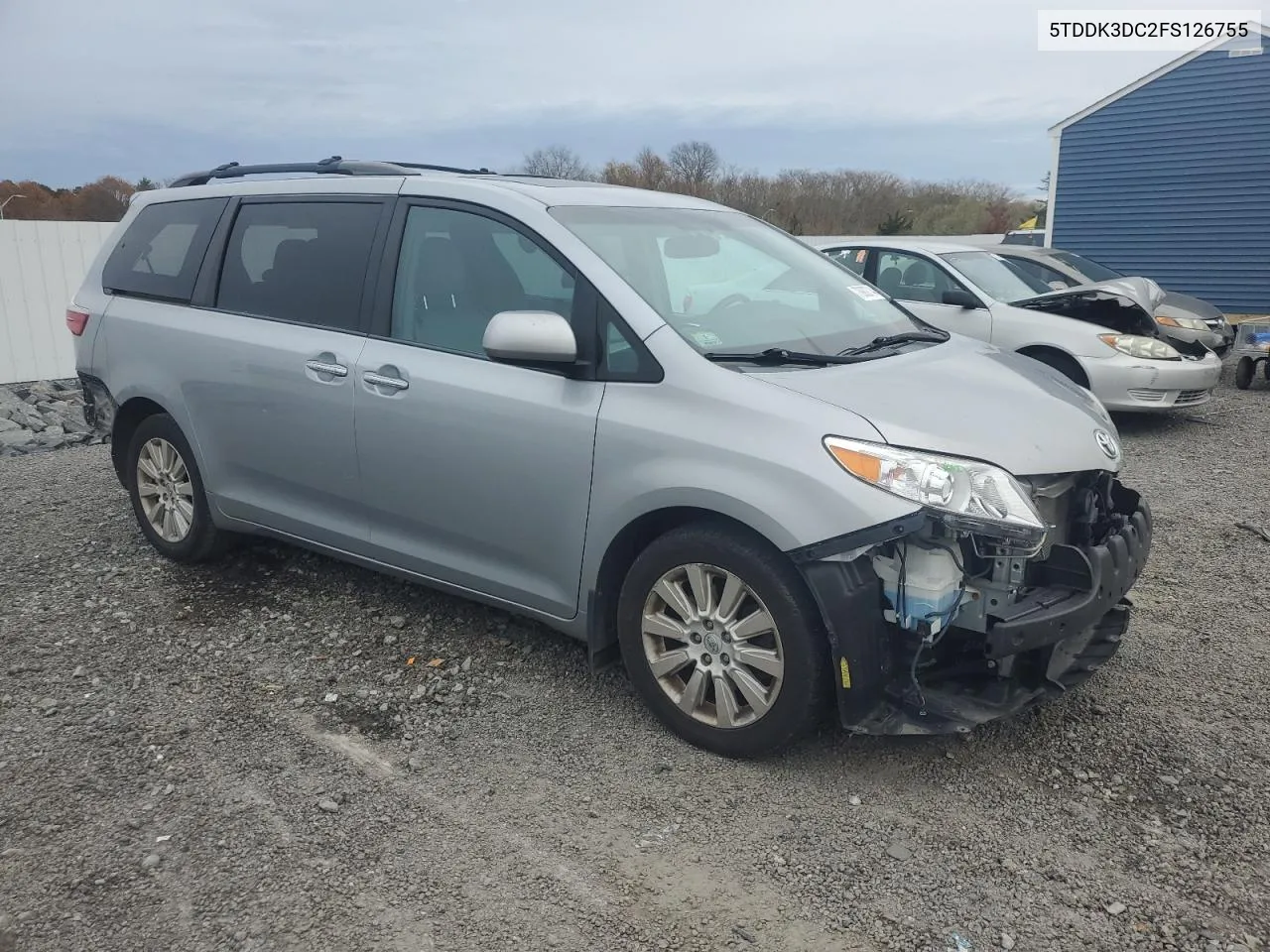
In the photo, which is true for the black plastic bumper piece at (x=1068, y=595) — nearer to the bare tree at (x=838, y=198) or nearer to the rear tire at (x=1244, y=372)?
the rear tire at (x=1244, y=372)

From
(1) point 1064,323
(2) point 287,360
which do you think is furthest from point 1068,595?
(1) point 1064,323

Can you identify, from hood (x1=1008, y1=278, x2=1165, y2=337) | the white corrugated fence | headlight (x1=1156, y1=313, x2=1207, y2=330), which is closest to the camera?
hood (x1=1008, y1=278, x2=1165, y2=337)

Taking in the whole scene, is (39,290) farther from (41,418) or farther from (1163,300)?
(1163,300)

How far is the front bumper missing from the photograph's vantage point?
294 cm

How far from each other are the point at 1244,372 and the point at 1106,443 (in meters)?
8.76

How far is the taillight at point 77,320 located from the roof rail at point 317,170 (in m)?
0.84

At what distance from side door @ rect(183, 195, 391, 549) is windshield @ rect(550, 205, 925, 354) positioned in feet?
3.49

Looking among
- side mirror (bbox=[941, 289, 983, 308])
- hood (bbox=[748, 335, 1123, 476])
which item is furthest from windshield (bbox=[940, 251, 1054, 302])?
hood (bbox=[748, 335, 1123, 476])

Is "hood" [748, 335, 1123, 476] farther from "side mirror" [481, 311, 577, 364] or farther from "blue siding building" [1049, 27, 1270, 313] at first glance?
"blue siding building" [1049, 27, 1270, 313]

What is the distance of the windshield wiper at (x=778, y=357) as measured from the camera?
3.39m

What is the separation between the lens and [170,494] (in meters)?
5.06

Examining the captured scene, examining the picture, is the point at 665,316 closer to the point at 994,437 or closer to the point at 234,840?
the point at 994,437

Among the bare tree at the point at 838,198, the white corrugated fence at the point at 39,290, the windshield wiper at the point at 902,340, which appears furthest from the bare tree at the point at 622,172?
the windshield wiper at the point at 902,340

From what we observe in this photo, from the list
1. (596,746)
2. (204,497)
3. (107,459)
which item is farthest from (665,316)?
(107,459)
